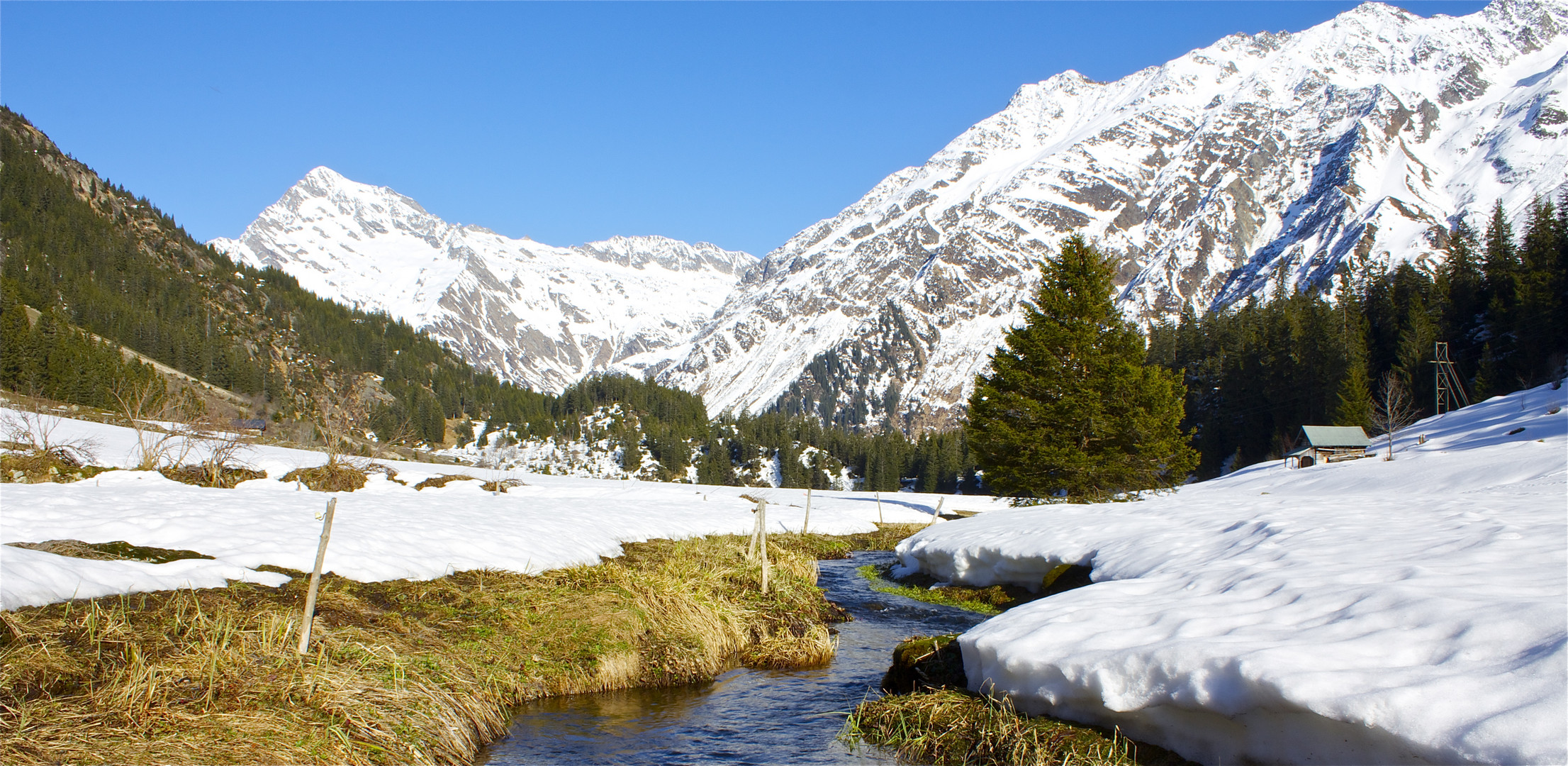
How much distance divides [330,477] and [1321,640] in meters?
32.1

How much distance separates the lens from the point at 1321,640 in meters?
6.00

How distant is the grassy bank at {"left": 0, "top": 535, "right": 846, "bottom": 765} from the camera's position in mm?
6172

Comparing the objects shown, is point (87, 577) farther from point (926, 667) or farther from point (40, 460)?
point (40, 460)

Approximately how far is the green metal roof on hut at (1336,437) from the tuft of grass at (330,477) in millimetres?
57726

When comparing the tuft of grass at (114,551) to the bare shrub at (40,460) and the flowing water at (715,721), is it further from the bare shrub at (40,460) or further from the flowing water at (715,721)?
the bare shrub at (40,460)

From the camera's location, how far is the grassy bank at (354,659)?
617cm

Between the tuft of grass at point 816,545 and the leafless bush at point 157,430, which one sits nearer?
the leafless bush at point 157,430

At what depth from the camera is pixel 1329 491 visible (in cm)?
2780

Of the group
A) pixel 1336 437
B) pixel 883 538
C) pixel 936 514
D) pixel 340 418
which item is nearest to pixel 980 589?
pixel 936 514

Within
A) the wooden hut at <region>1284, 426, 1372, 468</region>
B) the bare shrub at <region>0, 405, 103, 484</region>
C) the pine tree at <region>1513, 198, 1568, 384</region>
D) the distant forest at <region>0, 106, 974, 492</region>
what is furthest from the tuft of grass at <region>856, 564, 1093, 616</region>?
the distant forest at <region>0, 106, 974, 492</region>

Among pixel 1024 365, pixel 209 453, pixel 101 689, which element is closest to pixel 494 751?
pixel 101 689

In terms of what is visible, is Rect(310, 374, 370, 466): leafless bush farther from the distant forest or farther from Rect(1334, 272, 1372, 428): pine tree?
Rect(1334, 272, 1372, 428): pine tree

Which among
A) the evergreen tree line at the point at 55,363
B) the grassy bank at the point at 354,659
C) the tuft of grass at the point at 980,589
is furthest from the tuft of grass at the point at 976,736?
the evergreen tree line at the point at 55,363

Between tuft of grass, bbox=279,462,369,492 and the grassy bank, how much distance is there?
18.9m
